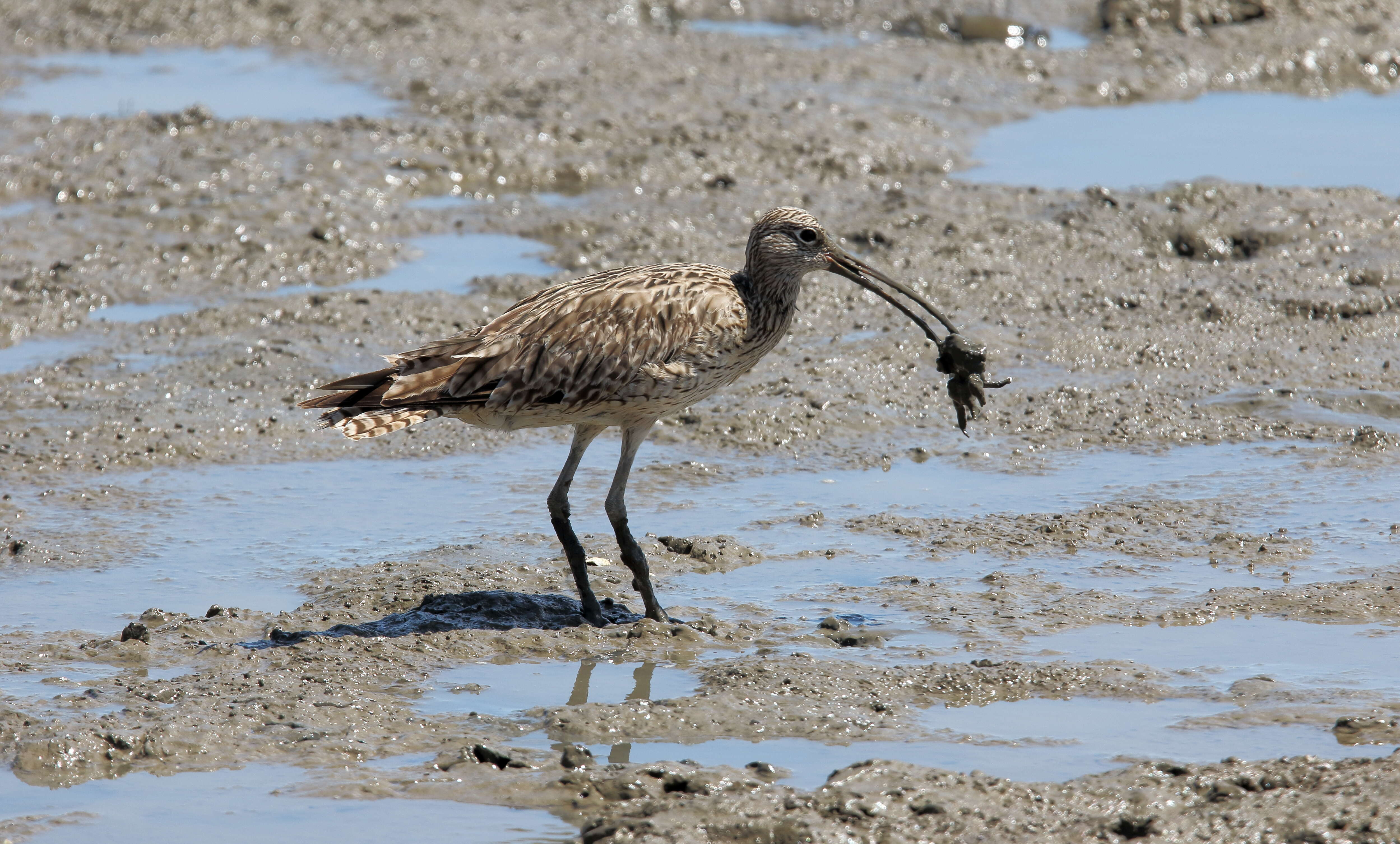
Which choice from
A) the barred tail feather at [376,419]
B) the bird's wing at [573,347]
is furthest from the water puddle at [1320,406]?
the barred tail feather at [376,419]

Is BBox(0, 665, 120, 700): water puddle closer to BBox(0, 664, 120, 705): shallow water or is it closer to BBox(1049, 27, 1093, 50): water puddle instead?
BBox(0, 664, 120, 705): shallow water

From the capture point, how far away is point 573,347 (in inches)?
243

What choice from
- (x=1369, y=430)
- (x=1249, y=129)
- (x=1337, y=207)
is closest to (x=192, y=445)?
(x=1369, y=430)

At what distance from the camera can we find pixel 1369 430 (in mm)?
7941

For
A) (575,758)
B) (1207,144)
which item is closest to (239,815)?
(575,758)

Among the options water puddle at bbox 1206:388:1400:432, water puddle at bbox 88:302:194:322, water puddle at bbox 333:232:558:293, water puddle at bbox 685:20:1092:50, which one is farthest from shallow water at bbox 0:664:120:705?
water puddle at bbox 685:20:1092:50

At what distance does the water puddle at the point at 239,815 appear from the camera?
4.44 metres

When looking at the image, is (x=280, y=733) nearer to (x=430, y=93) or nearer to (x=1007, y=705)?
(x=1007, y=705)

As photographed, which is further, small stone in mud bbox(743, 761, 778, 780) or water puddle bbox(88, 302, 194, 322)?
water puddle bbox(88, 302, 194, 322)

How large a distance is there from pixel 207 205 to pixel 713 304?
18.5ft

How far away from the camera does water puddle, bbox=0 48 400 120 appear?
1297cm

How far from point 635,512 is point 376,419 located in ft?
5.56

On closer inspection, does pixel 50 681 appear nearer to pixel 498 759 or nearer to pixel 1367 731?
pixel 498 759

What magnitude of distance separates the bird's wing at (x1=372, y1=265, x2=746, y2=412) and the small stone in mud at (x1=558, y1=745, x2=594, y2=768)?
169 centimetres
